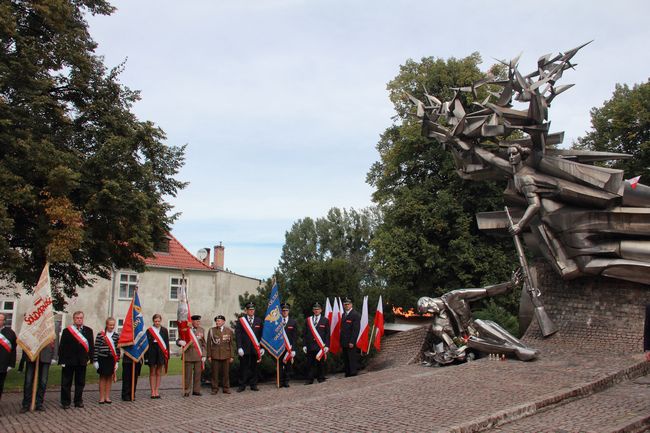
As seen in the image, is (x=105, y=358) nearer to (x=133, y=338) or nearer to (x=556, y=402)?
(x=133, y=338)

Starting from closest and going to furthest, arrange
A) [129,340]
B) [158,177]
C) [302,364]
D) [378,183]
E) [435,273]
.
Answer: [129,340] < [302,364] < [158,177] < [435,273] < [378,183]

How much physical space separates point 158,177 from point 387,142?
1577 centimetres

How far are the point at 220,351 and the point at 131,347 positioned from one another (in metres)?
1.98

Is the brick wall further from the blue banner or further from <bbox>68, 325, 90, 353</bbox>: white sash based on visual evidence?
<bbox>68, 325, 90, 353</bbox>: white sash

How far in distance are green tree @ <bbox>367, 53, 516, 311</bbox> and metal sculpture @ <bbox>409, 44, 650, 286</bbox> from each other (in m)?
10.5

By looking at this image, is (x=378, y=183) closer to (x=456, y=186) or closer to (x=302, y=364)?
(x=456, y=186)

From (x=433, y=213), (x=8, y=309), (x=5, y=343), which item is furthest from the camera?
(x=8, y=309)

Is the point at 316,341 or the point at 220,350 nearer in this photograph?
the point at 220,350

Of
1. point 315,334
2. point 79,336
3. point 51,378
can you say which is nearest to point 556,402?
point 315,334

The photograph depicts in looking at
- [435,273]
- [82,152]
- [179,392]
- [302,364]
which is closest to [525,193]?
[302,364]

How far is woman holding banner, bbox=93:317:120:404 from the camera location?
35.0ft

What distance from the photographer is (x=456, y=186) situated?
2672 cm

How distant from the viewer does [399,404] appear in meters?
8.51

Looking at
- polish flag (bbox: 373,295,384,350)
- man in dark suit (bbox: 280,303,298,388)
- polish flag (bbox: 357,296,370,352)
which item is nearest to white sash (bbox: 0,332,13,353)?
man in dark suit (bbox: 280,303,298,388)
